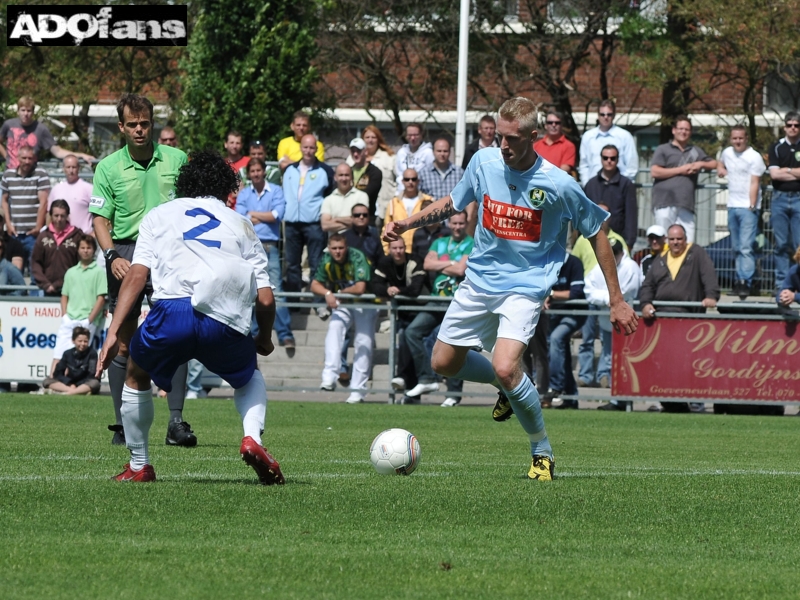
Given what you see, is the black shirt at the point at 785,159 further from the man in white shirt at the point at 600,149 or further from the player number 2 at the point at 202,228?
the player number 2 at the point at 202,228

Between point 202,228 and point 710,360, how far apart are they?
1057 cm

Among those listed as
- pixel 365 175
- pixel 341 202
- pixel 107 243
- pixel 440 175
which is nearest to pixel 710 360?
pixel 440 175

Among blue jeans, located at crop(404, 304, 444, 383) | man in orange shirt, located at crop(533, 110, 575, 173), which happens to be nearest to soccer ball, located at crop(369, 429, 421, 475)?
blue jeans, located at crop(404, 304, 444, 383)

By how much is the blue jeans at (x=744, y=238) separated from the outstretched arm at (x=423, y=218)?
1139 centimetres

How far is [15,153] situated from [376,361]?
268 inches

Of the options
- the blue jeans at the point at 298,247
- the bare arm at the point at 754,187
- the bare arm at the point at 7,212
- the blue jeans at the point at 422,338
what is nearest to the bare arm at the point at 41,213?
the bare arm at the point at 7,212

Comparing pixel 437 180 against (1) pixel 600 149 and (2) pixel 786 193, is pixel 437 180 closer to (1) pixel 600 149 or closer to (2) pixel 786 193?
(1) pixel 600 149

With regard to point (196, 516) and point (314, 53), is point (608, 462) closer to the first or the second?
point (196, 516)

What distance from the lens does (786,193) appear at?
18.7 metres

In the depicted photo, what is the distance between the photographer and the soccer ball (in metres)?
8.35

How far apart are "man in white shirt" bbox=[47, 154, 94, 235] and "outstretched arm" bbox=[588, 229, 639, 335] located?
1274cm

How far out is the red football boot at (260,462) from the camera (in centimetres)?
710

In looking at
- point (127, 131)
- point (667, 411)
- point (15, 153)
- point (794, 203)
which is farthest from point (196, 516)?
point (15, 153)

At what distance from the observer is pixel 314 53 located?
81.8 ft
